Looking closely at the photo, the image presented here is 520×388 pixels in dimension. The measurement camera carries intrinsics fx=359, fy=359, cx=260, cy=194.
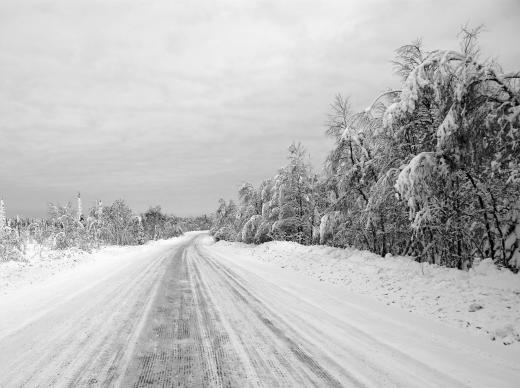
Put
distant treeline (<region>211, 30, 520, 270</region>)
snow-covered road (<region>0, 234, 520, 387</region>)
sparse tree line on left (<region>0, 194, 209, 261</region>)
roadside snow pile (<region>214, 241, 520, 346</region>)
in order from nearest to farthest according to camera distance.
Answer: snow-covered road (<region>0, 234, 520, 387</region>) → roadside snow pile (<region>214, 241, 520, 346</region>) → distant treeline (<region>211, 30, 520, 270</region>) → sparse tree line on left (<region>0, 194, 209, 261</region>)

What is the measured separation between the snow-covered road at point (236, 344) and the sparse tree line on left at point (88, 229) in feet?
78.6

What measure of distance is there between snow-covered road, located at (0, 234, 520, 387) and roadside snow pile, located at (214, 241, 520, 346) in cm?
64

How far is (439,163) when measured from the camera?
10.3 m

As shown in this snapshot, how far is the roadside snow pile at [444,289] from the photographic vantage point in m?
6.94

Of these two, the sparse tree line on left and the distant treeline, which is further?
the sparse tree line on left

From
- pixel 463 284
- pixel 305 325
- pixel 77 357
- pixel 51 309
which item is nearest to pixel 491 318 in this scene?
pixel 463 284

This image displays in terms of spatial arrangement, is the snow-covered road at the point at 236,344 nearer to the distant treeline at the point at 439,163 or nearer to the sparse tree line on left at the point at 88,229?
the distant treeline at the point at 439,163

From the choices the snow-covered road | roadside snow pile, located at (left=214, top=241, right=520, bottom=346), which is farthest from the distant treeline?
the snow-covered road

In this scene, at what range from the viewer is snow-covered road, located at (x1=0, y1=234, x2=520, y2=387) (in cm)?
456

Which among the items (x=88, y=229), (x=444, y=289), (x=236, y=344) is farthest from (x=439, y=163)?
(x=88, y=229)

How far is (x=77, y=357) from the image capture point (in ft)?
17.2

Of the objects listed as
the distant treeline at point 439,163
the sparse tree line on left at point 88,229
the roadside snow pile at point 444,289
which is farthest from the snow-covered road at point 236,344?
the sparse tree line on left at point 88,229

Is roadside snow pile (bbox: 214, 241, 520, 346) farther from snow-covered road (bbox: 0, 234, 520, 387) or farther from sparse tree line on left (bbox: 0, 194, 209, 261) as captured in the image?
sparse tree line on left (bbox: 0, 194, 209, 261)

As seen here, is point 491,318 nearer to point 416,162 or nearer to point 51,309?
point 416,162
